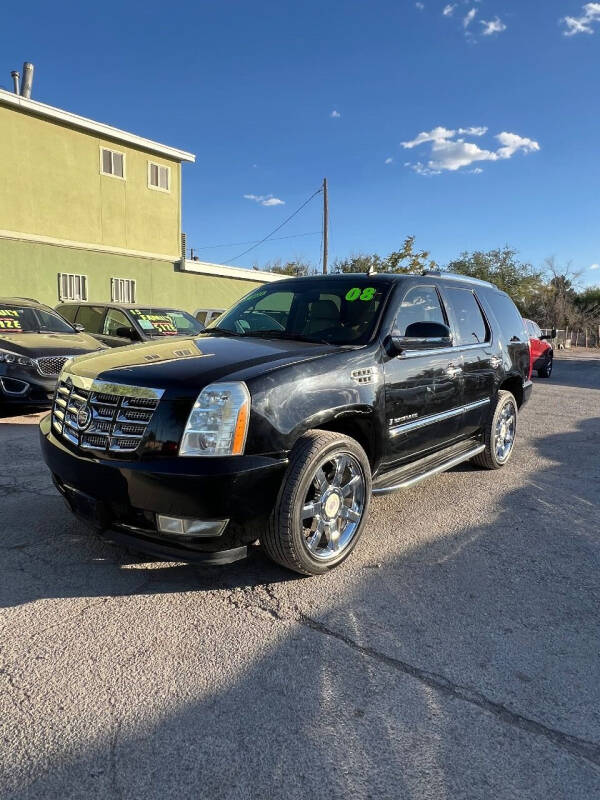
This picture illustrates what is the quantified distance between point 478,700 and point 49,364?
669 centimetres

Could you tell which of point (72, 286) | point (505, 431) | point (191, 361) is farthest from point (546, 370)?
point (72, 286)

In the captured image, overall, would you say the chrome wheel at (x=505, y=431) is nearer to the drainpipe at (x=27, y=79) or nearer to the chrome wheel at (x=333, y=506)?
the chrome wheel at (x=333, y=506)

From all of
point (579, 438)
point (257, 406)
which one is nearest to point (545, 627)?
point (257, 406)

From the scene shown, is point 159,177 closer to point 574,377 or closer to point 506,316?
point 574,377

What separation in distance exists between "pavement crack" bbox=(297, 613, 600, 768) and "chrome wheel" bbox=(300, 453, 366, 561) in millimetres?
576

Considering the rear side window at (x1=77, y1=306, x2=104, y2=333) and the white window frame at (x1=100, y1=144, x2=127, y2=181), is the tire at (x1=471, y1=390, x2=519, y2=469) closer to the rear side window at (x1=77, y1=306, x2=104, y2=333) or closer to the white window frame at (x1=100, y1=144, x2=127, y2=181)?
the rear side window at (x1=77, y1=306, x2=104, y2=333)

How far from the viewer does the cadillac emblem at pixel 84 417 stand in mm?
3056

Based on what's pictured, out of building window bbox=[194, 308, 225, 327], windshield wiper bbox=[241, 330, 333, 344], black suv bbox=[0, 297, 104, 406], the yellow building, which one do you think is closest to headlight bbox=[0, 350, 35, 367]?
black suv bbox=[0, 297, 104, 406]

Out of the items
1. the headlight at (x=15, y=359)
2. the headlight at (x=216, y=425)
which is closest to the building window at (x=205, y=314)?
the headlight at (x=15, y=359)

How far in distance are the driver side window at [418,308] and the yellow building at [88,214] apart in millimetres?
14953

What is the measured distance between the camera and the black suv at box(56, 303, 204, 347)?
968 cm

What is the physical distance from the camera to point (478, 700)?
2.24 meters

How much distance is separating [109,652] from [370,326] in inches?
98.4

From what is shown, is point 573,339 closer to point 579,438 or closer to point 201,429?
point 579,438
